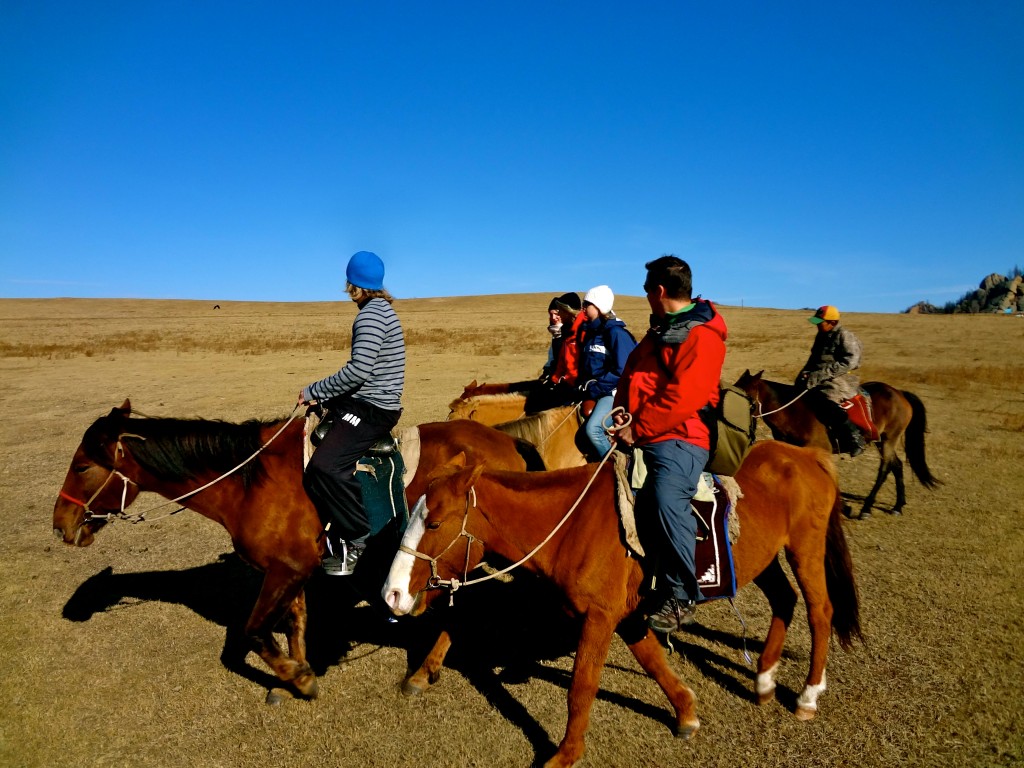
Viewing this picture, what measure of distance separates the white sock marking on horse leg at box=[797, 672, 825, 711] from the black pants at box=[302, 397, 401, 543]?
359 cm

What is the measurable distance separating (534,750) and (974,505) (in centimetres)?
833

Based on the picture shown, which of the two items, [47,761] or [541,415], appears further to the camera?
[541,415]

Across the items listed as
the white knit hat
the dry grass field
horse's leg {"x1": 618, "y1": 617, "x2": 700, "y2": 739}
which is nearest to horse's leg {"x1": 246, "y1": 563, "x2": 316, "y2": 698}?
the dry grass field

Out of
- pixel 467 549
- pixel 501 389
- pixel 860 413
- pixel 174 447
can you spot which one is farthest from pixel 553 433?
pixel 860 413

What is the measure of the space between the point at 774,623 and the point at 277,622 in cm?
397

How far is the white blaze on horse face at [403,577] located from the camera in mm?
3639

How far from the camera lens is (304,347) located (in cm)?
3606

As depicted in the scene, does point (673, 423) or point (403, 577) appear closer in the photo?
point (403, 577)

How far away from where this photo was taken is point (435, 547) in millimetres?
3770

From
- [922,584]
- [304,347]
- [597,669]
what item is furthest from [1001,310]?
[597,669]

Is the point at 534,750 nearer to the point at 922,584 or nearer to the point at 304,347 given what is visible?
the point at 922,584

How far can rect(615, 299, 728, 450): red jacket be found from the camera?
374cm

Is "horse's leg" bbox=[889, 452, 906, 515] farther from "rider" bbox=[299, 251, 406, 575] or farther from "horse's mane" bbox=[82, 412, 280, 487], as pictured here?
"horse's mane" bbox=[82, 412, 280, 487]

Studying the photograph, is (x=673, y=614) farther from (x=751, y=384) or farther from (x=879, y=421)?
(x=879, y=421)
